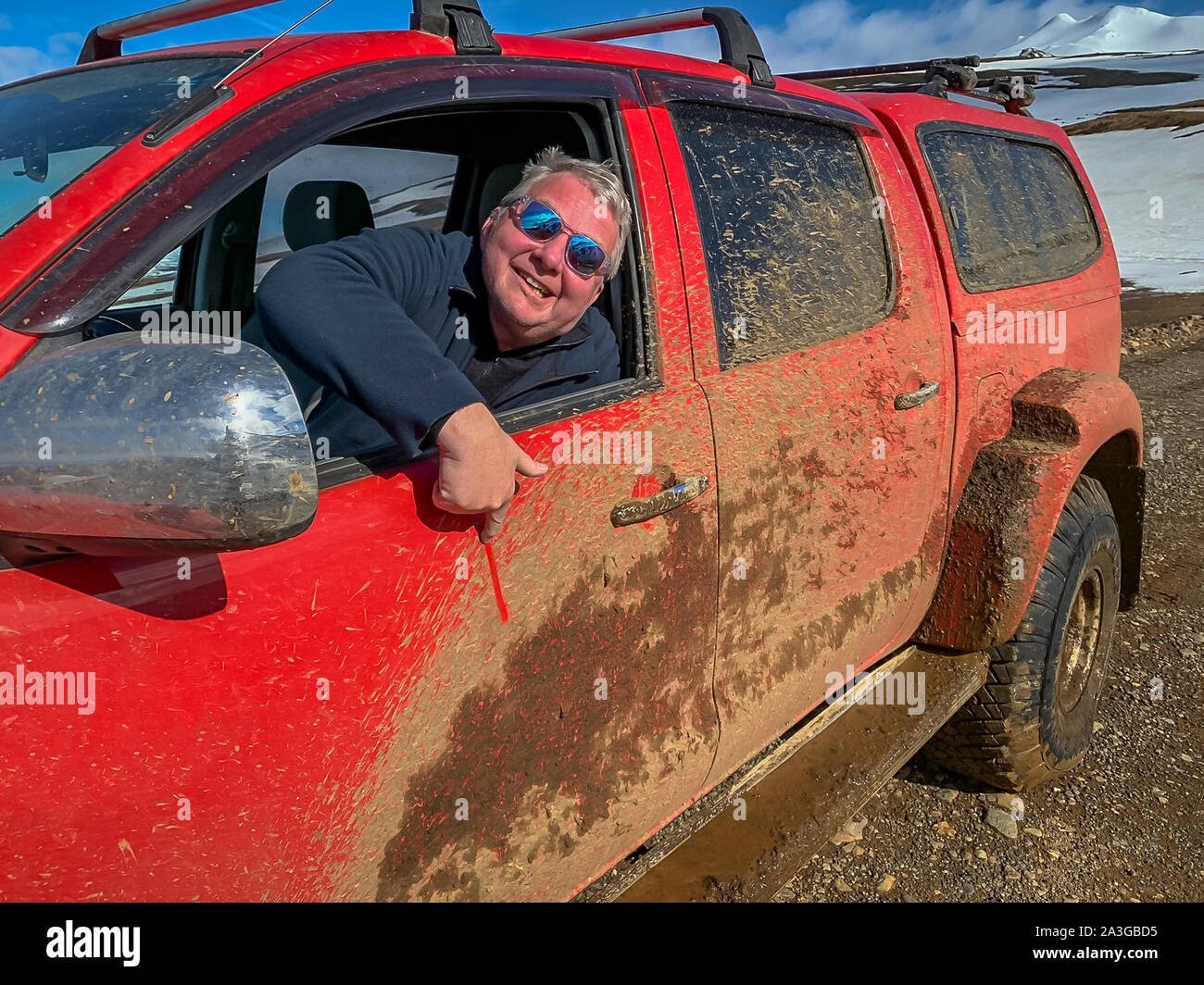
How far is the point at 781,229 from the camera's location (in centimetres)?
209

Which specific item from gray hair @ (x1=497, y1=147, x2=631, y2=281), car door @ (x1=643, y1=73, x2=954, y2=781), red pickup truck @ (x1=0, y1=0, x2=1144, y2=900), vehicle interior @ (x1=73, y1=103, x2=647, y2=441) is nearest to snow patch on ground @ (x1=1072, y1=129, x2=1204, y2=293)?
red pickup truck @ (x1=0, y1=0, x2=1144, y2=900)

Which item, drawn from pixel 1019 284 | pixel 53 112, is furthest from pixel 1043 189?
pixel 53 112

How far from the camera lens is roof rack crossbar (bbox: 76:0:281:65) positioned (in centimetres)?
172

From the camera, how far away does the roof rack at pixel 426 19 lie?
152cm

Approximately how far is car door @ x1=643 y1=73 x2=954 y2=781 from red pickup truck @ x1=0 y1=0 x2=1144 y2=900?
0.01m

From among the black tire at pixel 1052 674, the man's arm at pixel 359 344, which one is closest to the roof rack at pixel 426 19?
the man's arm at pixel 359 344

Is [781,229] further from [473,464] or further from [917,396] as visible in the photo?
[473,464]

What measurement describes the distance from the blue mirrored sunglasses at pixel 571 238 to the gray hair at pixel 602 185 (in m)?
0.06

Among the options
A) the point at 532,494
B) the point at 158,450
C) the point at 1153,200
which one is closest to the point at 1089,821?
the point at 532,494

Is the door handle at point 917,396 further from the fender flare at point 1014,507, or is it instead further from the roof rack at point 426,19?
the roof rack at point 426,19

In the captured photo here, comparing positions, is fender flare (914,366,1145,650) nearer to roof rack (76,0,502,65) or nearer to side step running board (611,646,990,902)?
side step running board (611,646,990,902)

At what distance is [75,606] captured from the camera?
1044 millimetres

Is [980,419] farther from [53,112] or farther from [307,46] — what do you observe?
[53,112]
